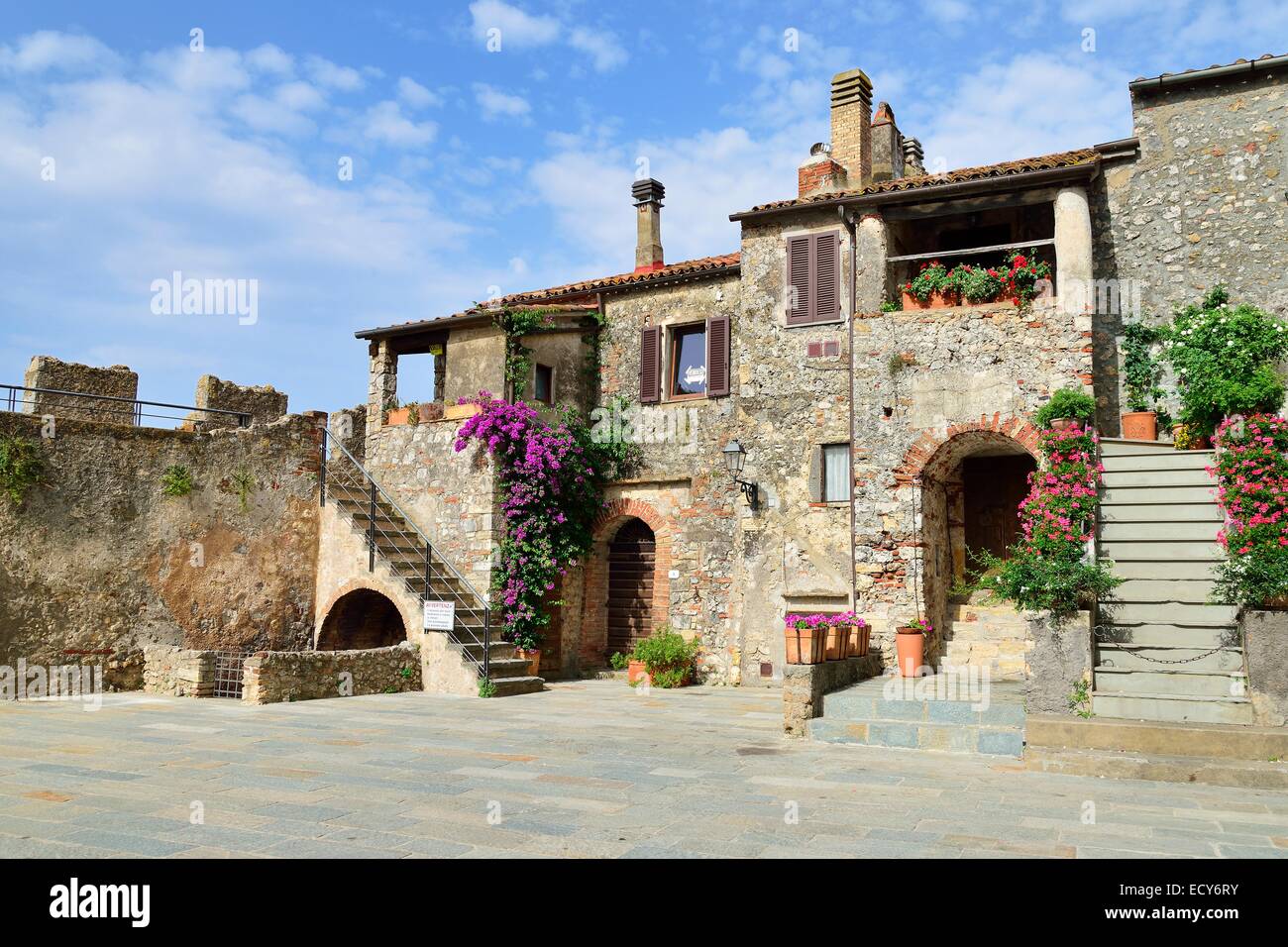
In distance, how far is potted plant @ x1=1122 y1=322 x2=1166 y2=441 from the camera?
44.7 ft

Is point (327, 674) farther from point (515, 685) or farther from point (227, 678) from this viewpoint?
point (515, 685)

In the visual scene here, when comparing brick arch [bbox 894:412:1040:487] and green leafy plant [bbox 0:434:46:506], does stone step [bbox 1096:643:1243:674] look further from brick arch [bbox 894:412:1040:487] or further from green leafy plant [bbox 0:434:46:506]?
green leafy plant [bbox 0:434:46:506]

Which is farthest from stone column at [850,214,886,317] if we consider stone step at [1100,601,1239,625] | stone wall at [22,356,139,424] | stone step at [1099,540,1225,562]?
stone wall at [22,356,139,424]

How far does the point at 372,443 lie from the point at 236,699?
6.26 metres

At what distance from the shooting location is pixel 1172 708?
316 inches

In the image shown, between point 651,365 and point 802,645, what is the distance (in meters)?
8.26

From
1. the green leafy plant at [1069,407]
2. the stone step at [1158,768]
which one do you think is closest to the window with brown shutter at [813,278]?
the green leafy plant at [1069,407]

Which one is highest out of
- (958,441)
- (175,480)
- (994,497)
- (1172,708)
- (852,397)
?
(852,397)

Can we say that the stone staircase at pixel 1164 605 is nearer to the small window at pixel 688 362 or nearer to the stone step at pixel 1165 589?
the stone step at pixel 1165 589

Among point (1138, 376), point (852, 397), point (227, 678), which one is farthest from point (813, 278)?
point (227, 678)

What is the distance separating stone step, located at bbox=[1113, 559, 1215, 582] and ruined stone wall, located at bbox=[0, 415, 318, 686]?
12469mm

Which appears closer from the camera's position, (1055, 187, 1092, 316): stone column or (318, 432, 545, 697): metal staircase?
(1055, 187, 1092, 316): stone column
